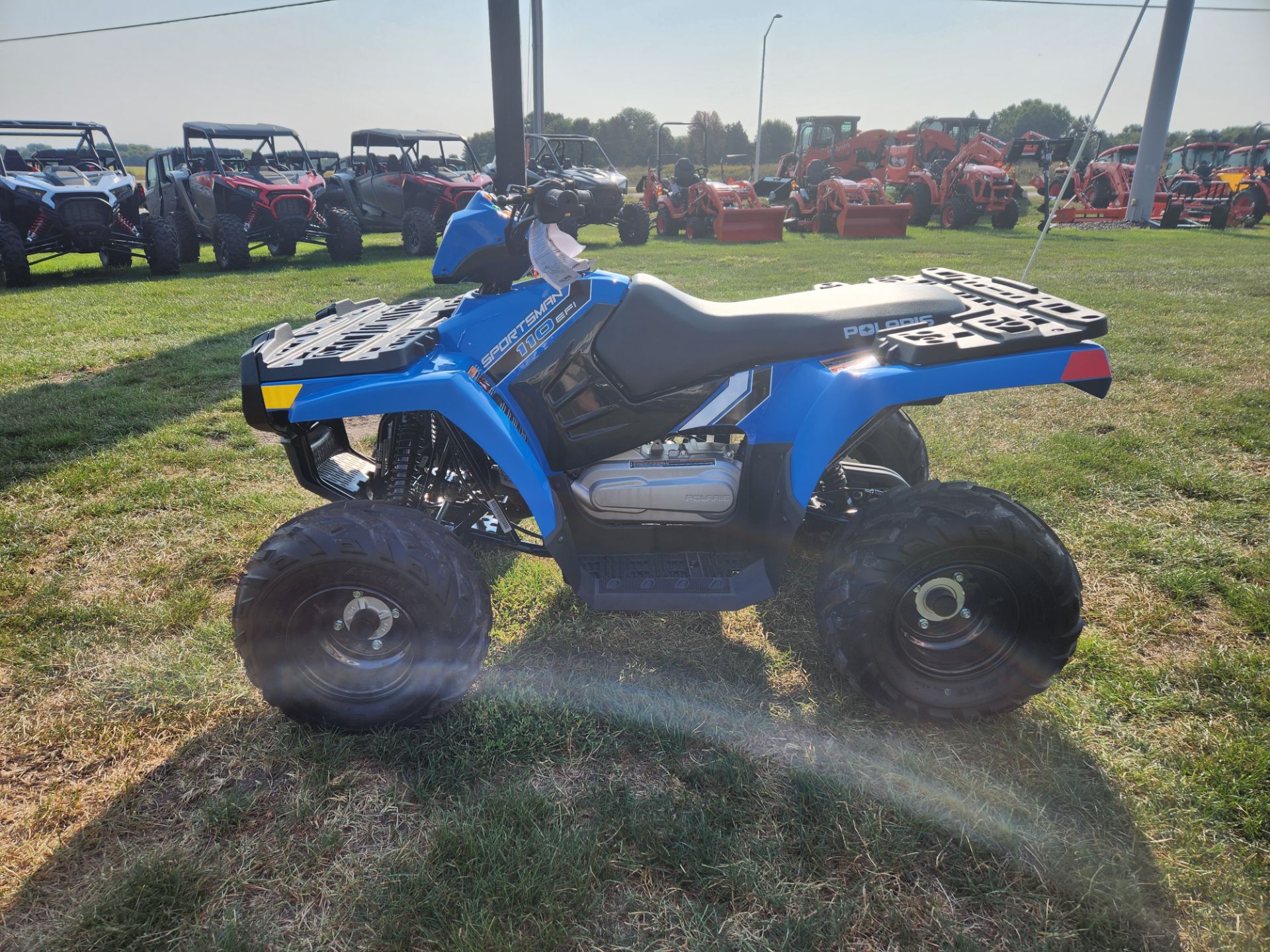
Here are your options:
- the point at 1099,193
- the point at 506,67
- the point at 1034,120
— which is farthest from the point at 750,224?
the point at 1034,120

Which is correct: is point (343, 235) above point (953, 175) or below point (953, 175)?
below

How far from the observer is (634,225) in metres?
15.7

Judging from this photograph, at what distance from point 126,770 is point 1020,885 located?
2515 millimetres

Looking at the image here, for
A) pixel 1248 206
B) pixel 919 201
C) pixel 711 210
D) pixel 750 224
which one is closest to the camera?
pixel 750 224

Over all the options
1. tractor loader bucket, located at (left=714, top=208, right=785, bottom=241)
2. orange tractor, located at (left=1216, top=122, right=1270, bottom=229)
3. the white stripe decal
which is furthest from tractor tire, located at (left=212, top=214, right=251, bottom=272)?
orange tractor, located at (left=1216, top=122, right=1270, bottom=229)

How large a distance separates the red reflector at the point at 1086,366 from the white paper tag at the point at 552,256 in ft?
4.95

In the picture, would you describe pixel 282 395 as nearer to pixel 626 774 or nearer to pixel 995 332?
pixel 626 774

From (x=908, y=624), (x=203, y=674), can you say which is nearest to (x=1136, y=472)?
(x=908, y=624)

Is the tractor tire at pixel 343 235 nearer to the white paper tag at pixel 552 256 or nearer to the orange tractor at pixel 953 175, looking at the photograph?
the white paper tag at pixel 552 256

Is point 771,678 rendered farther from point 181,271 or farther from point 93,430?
point 181,271

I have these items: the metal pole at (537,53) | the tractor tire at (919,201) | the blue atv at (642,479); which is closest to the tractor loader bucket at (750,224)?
the tractor tire at (919,201)

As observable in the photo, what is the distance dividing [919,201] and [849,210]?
378cm

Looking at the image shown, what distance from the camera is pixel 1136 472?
13.9 ft

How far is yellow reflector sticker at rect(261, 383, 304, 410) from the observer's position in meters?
2.35
